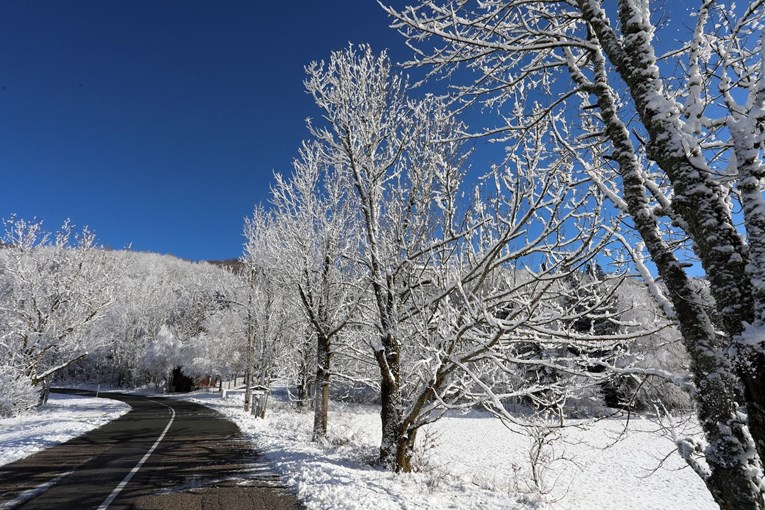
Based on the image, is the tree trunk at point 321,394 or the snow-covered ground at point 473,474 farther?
the tree trunk at point 321,394

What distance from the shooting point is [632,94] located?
321 cm

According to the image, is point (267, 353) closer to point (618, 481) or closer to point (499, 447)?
point (499, 447)

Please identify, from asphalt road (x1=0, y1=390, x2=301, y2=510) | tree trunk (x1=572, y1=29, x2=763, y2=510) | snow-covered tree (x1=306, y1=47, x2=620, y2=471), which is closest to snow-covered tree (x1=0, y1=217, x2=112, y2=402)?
asphalt road (x1=0, y1=390, x2=301, y2=510)

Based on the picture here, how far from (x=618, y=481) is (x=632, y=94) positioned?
1737 cm

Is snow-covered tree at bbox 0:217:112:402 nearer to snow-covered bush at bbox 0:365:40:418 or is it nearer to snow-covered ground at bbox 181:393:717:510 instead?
snow-covered bush at bbox 0:365:40:418

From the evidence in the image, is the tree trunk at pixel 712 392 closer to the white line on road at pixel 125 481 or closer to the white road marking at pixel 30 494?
the white line on road at pixel 125 481

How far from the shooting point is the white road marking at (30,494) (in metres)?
6.10

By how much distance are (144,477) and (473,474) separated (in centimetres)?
903

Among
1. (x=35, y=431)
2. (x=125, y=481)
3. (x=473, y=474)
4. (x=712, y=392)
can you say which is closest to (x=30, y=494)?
(x=125, y=481)

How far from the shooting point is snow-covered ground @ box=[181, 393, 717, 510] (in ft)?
21.1

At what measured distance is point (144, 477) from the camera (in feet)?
26.0

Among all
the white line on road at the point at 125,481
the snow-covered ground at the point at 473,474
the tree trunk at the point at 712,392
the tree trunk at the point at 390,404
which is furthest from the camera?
the tree trunk at the point at 390,404

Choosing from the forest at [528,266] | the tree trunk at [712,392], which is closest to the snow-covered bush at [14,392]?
the forest at [528,266]

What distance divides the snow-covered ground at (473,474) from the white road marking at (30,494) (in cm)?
408
